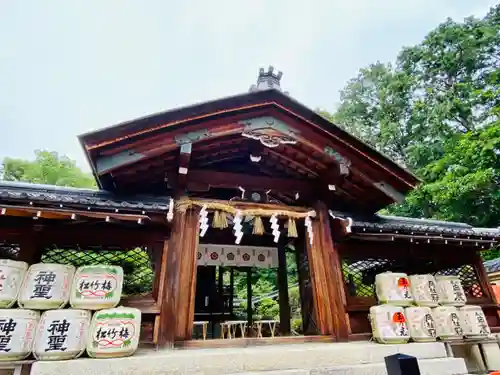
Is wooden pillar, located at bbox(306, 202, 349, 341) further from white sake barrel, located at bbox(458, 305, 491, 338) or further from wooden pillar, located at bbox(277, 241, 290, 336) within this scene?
wooden pillar, located at bbox(277, 241, 290, 336)

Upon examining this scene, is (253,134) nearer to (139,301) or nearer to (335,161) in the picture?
(335,161)

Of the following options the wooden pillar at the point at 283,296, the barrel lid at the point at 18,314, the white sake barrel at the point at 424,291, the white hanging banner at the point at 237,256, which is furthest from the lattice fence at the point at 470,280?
the barrel lid at the point at 18,314

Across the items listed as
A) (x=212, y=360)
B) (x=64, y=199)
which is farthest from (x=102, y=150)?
(x=212, y=360)

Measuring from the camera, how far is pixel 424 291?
612cm

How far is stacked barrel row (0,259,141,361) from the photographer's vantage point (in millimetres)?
4070

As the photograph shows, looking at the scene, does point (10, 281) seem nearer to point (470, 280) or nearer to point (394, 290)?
point (394, 290)

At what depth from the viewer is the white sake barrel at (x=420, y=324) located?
5609 mm

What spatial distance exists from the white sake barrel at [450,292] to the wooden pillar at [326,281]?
2114 millimetres

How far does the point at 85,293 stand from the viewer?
14.8 feet

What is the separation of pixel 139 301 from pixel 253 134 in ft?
12.3

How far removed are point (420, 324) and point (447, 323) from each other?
741 mm

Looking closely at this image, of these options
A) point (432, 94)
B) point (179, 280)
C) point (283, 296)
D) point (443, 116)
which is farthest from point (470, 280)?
point (432, 94)

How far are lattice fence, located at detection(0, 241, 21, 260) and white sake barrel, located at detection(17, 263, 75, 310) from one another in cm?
110

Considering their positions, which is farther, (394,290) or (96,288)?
(394,290)
